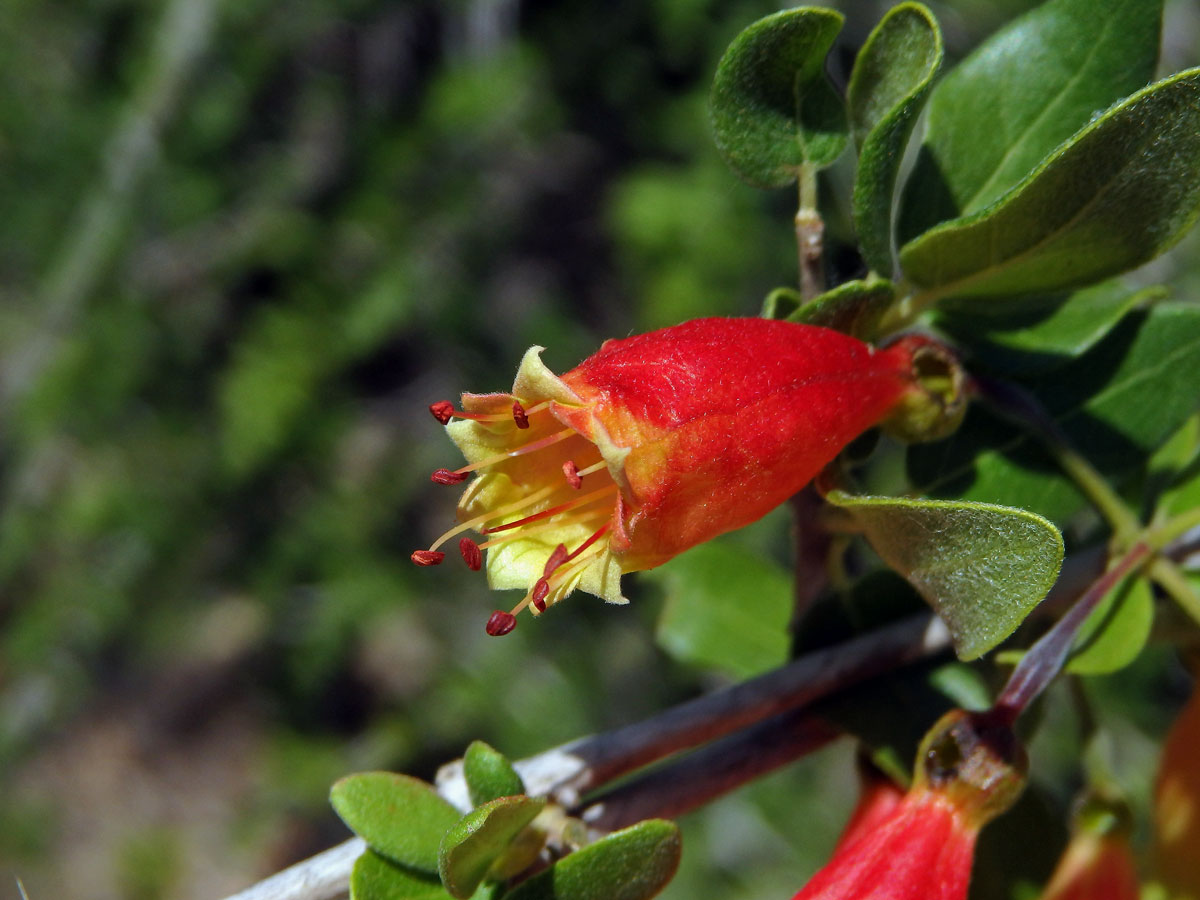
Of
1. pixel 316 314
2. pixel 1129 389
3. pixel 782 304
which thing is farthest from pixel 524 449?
pixel 316 314

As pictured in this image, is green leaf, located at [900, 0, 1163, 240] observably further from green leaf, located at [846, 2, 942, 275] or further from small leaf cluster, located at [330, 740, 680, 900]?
small leaf cluster, located at [330, 740, 680, 900]

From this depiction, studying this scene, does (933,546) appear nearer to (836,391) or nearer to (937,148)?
(836,391)

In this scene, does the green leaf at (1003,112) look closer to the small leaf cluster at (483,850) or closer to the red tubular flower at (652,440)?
the red tubular flower at (652,440)

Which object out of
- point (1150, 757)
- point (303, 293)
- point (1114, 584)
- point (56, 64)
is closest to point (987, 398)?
point (1114, 584)

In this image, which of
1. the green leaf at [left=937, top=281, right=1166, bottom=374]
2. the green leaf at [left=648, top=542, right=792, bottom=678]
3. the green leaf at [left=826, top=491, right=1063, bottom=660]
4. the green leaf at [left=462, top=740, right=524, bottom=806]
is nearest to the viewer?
the green leaf at [left=826, top=491, right=1063, bottom=660]

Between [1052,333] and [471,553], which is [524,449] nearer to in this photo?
[471,553]

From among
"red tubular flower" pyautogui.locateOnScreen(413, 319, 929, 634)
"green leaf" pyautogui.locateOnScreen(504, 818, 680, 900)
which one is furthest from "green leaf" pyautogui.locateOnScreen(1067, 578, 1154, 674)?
"green leaf" pyautogui.locateOnScreen(504, 818, 680, 900)
